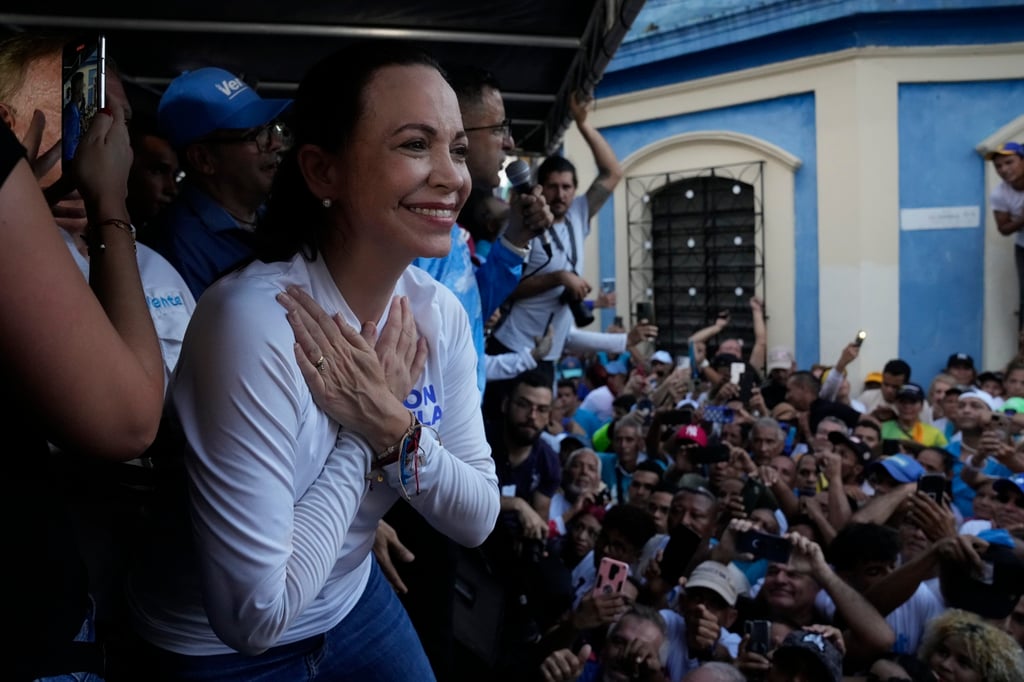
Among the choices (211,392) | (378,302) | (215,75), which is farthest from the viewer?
(215,75)

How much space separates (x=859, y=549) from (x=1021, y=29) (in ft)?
29.9

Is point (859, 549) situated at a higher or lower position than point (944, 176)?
lower

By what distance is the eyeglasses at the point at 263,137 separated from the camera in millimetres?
2754

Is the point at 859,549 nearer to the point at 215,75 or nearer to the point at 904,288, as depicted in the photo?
the point at 215,75

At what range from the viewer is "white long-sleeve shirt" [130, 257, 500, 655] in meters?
1.47

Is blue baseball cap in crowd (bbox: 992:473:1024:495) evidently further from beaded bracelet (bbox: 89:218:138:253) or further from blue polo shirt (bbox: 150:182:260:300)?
beaded bracelet (bbox: 89:218:138:253)

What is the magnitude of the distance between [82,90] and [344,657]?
1.07 meters

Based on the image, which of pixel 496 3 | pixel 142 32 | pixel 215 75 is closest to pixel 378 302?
pixel 215 75

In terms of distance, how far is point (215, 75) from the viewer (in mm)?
2779

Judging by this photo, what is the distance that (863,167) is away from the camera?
11.7m

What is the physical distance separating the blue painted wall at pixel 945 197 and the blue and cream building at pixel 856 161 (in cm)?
2

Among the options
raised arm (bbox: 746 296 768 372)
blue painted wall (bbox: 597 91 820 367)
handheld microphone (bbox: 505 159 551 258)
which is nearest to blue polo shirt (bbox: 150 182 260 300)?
handheld microphone (bbox: 505 159 551 258)

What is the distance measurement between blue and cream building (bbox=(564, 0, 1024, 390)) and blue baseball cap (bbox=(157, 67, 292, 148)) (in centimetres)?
999

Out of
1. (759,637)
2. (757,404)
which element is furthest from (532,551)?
(757,404)
